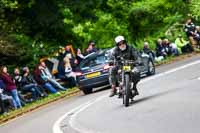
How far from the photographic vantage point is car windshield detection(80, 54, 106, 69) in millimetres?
28719

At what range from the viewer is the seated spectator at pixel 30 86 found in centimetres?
2820

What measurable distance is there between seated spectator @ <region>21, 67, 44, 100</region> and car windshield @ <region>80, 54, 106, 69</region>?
202 cm

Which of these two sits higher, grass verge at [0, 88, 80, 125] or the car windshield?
the car windshield

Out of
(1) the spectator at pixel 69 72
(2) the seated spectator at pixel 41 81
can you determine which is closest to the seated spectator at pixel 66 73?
(1) the spectator at pixel 69 72

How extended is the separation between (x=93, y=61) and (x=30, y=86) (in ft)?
9.02

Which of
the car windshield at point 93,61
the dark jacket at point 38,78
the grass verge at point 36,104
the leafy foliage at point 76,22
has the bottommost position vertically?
the grass verge at point 36,104

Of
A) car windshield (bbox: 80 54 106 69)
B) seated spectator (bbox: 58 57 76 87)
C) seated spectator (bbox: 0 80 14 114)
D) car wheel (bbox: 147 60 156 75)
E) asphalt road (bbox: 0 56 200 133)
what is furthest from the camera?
seated spectator (bbox: 58 57 76 87)

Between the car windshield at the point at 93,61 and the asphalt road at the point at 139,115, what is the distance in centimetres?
464

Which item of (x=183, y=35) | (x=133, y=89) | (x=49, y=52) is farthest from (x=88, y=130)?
(x=183, y=35)

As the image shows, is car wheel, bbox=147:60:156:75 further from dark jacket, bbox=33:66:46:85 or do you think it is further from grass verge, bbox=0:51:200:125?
dark jacket, bbox=33:66:46:85

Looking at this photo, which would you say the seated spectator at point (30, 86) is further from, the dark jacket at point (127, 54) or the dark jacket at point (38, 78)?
the dark jacket at point (127, 54)

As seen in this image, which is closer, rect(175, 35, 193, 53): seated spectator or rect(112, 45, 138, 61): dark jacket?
rect(112, 45, 138, 61): dark jacket

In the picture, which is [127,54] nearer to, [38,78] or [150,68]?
[38,78]

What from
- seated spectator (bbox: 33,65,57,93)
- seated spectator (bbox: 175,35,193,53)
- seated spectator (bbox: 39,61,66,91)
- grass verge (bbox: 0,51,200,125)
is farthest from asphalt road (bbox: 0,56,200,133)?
seated spectator (bbox: 175,35,193,53)
